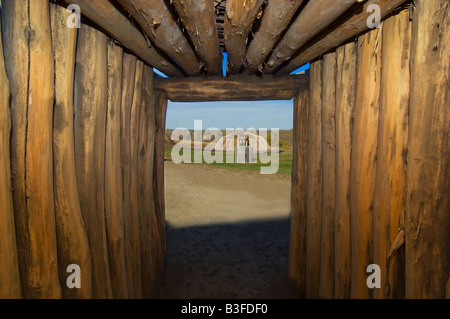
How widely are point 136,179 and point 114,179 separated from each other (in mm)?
438

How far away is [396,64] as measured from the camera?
1631 mm

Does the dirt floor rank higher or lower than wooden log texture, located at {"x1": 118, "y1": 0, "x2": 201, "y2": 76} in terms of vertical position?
lower

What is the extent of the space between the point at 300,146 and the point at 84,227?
2.38 meters

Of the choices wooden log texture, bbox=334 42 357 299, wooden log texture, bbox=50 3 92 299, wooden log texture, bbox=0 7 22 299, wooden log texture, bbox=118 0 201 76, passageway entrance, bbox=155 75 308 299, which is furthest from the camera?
passageway entrance, bbox=155 75 308 299

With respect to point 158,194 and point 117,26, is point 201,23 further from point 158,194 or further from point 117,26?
point 158,194

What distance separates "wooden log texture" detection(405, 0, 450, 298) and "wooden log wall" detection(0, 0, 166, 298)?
2.23 meters

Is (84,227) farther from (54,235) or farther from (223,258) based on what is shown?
(223,258)

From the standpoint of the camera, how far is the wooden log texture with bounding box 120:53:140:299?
2262 millimetres

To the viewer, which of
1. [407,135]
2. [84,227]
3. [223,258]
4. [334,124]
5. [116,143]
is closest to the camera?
[407,135]

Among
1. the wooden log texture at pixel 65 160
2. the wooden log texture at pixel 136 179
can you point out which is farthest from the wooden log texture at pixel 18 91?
the wooden log texture at pixel 136 179

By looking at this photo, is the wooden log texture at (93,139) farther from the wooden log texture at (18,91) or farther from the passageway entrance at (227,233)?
the passageway entrance at (227,233)

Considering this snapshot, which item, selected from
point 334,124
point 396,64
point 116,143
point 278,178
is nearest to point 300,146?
point 334,124

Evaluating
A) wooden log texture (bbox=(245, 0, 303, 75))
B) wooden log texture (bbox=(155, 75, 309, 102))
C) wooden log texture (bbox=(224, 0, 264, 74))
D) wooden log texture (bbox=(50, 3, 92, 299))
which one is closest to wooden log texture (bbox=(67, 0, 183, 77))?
wooden log texture (bbox=(50, 3, 92, 299))

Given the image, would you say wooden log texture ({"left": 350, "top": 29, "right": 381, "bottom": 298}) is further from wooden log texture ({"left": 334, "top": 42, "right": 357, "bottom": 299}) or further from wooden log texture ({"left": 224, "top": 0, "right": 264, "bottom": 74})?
wooden log texture ({"left": 224, "top": 0, "right": 264, "bottom": 74})
